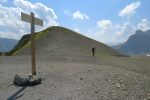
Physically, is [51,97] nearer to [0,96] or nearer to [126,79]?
[0,96]

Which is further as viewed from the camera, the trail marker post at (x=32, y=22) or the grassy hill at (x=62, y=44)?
the grassy hill at (x=62, y=44)

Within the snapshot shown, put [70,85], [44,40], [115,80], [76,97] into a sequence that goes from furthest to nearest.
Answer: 1. [44,40]
2. [115,80]
3. [70,85]
4. [76,97]

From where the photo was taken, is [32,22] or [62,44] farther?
[62,44]

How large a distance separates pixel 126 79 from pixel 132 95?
3.17m

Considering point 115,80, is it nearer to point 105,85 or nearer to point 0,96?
point 105,85

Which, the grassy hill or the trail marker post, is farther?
the grassy hill

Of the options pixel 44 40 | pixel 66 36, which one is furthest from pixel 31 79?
pixel 66 36

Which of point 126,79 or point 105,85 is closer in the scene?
point 105,85

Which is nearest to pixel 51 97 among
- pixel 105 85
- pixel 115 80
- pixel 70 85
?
pixel 70 85

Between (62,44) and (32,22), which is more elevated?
(62,44)

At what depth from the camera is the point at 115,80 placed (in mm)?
15516

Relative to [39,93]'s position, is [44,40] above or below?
above

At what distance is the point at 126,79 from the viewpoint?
1628 cm

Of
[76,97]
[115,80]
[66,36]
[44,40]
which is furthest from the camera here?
[66,36]
